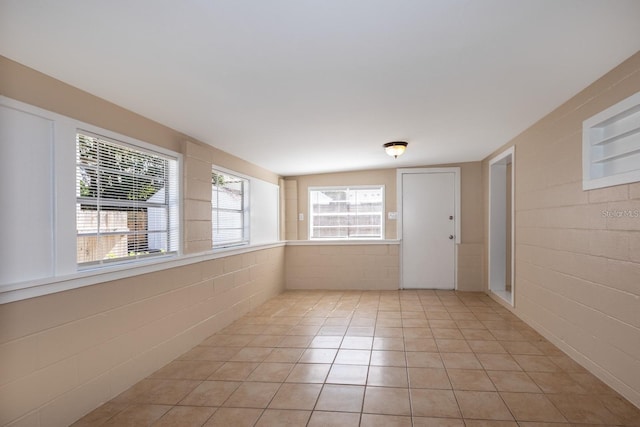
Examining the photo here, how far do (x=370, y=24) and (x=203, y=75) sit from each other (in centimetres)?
113

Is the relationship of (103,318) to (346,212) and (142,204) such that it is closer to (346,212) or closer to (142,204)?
(142,204)

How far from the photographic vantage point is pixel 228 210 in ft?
15.9

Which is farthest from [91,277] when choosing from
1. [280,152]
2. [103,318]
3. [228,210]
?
[280,152]

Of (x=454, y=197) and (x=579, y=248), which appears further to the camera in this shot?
(x=454, y=197)

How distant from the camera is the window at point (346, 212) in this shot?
6.77 meters

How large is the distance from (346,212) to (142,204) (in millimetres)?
4225

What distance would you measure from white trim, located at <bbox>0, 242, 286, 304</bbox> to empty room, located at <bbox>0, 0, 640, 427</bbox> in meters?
0.01

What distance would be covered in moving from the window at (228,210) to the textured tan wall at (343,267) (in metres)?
1.65

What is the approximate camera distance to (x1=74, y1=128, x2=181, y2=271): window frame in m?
2.53

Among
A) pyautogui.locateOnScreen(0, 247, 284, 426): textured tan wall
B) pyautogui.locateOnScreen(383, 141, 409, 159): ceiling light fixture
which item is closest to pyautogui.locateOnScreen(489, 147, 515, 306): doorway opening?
pyautogui.locateOnScreen(383, 141, 409, 159): ceiling light fixture

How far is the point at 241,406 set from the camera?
2.50 m

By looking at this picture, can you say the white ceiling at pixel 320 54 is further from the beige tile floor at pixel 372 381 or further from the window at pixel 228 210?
the beige tile floor at pixel 372 381

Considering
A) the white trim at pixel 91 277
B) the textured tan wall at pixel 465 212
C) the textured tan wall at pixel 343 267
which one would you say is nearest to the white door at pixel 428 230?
the textured tan wall at pixel 465 212

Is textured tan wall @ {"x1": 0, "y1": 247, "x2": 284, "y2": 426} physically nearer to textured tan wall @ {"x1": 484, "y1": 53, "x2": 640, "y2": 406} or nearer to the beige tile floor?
the beige tile floor
